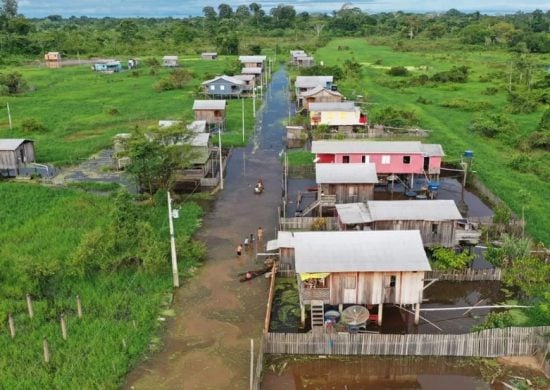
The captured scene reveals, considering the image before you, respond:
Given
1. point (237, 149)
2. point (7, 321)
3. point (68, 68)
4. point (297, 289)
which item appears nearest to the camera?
point (7, 321)

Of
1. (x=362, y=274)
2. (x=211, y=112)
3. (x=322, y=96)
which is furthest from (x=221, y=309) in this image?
(x=322, y=96)

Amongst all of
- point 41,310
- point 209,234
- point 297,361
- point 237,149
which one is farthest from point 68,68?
point 297,361

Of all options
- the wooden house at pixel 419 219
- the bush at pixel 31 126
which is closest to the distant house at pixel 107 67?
the bush at pixel 31 126

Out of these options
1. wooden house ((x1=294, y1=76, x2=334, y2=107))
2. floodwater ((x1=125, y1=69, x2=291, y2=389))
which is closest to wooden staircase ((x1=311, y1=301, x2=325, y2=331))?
floodwater ((x1=125, y1=69, x2=291, y2=389))

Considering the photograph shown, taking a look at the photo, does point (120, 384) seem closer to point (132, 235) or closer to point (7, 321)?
point (7, 321)

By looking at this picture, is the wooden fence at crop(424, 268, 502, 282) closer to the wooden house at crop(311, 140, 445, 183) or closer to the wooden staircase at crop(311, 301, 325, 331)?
the wooden staircase at crop(311, 301, 325, 331)

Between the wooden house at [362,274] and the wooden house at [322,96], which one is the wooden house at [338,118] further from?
Answer: the wooden house at [362,274]

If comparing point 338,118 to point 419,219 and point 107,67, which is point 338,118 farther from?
point 107,67
